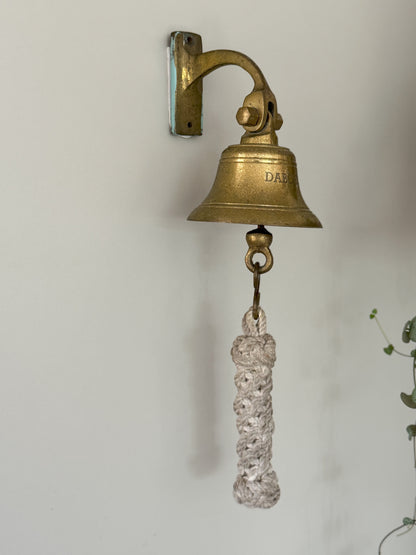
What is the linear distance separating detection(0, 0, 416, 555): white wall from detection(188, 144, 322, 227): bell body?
14cm

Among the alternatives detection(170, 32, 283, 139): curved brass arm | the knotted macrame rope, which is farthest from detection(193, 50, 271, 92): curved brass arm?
the knotted macrame rope

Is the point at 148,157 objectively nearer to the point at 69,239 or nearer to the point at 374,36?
the point at 69,239

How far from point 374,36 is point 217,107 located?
0.35 m

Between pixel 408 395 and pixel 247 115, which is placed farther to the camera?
pixel 408 395

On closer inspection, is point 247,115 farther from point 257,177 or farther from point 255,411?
point 255,411

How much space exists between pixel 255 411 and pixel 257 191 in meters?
0.28

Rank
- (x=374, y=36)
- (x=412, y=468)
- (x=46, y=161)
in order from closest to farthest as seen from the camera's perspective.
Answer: (x=46, y=161) < (x=374, y=36) < (x=412, y=468)

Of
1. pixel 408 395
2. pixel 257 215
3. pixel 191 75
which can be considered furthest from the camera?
pixel 408 395

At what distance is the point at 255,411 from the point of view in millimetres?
900

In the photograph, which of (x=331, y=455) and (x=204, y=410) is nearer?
(x=204, y=410)

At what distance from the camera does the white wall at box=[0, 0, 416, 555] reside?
87cm

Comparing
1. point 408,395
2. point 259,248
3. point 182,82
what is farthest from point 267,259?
point 408,395

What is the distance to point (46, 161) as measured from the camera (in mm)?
863

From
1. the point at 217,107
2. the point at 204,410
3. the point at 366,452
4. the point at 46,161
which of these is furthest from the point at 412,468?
the point at 46,161
